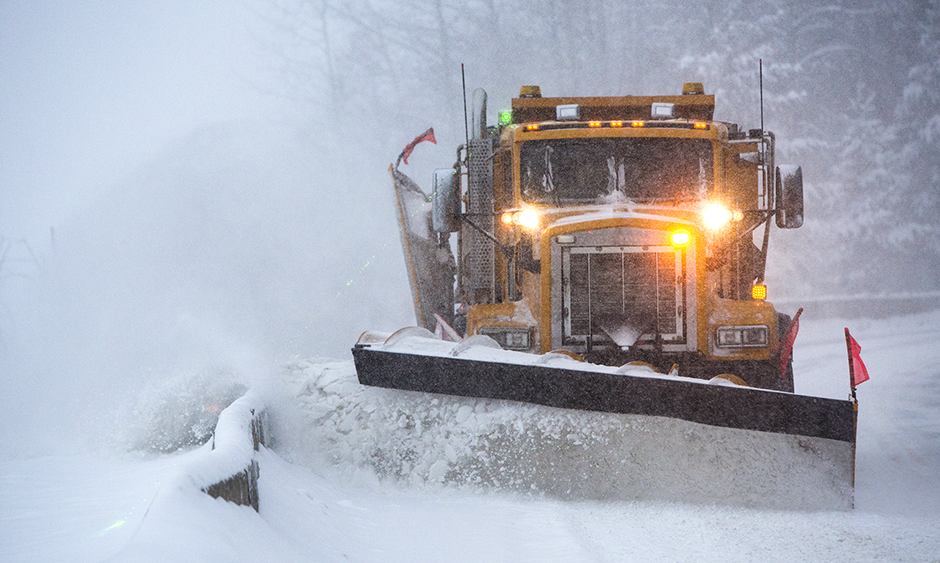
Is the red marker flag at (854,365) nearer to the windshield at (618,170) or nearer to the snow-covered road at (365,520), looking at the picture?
the snow-covered road at (365,520)

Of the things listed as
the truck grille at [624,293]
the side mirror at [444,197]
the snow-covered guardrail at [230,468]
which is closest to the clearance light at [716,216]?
the truck grille at [624,293]

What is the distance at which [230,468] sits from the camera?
2438mm

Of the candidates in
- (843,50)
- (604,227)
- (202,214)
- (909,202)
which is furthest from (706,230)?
(843,50)

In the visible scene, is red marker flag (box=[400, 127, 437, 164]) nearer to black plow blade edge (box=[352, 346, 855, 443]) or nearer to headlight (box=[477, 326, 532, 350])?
headlight (box=[477, 326, 532, 350])

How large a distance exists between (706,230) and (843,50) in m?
28.6

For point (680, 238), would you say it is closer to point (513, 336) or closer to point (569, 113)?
point (513, 336)

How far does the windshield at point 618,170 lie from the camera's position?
231 inches

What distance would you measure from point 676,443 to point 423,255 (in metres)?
4.30

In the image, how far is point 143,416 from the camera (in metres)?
5.20

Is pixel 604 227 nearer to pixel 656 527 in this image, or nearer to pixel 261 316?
pixel 656 527

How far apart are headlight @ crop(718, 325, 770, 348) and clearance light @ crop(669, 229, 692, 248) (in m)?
0.64

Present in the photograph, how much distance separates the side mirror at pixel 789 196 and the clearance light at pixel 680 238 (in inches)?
48.2

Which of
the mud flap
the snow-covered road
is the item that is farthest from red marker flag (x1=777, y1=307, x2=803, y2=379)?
the mud flap

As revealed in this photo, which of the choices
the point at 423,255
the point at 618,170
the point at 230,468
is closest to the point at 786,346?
the point at 618,170
